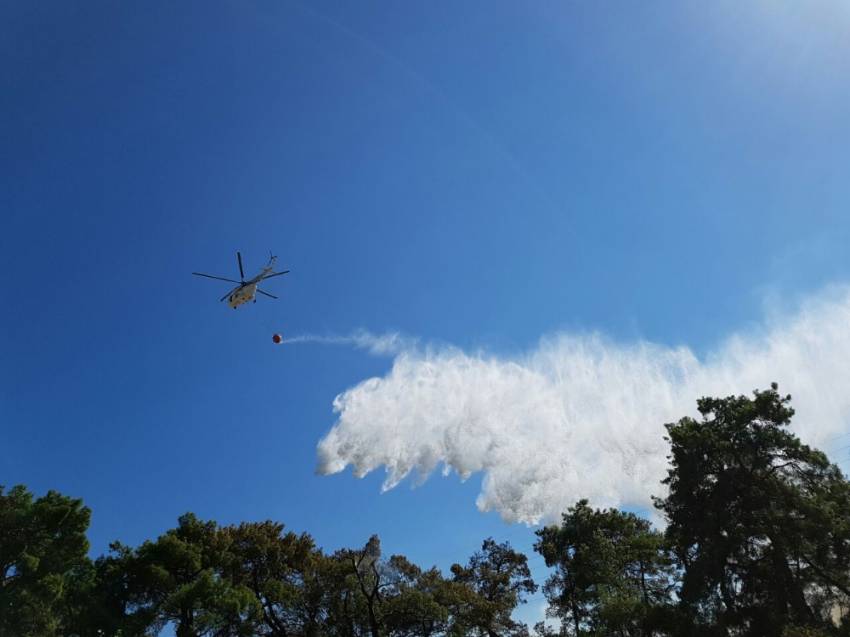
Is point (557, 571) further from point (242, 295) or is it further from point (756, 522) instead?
point (242, 295)

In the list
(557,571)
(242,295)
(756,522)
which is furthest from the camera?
(557,571)

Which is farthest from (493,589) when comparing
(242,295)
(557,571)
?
(242,295)

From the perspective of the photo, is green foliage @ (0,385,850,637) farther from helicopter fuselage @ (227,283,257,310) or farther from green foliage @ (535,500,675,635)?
helicopter fuselage @ (227,283,257,310)

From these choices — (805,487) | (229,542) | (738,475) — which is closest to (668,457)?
(738,475)

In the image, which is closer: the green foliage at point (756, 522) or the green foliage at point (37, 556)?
the green foliage at point (756, 522)

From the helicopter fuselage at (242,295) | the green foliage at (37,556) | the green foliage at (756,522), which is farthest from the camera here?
the helicopter fuselage at (242,295)

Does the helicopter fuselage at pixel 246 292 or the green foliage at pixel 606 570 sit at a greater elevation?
the helicopter fuselage at pixel 246 292

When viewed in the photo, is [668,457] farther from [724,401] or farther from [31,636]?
[31,636]

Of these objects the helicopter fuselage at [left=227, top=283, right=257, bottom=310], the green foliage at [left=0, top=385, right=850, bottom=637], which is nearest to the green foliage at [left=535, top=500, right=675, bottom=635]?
the green foliage at [left=0, top=385, right=850, bottom=637]

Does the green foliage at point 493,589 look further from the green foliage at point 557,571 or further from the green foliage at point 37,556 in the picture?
the green foliage at point 37,556

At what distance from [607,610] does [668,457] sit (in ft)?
32.5

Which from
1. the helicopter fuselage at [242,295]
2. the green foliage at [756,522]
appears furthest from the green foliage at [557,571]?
the helicopter fuselage at [242,295]

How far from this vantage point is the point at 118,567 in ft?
137

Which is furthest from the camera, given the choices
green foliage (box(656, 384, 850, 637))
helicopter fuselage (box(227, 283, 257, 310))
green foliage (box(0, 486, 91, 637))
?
helicopter fuselage (box(227, 283, 257, 310))
